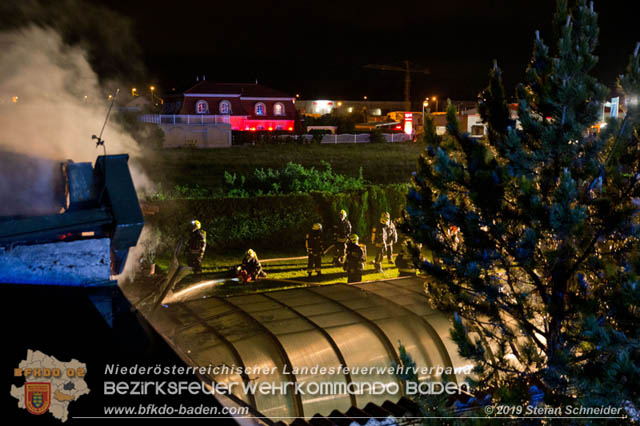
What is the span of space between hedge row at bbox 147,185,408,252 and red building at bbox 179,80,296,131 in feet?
70.0

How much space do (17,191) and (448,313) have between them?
5217 mm

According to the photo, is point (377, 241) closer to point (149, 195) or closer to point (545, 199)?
point (149, 195)

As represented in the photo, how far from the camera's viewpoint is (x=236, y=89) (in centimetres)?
4250

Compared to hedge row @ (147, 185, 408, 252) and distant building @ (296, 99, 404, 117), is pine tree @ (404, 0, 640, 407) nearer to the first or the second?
hedge row @ (147, 185, 408, 252)

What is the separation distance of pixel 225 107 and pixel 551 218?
38778 millimetres

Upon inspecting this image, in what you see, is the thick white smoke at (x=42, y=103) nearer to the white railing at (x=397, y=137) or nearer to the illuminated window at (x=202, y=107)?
the illuminated window at (x=202, y=107)

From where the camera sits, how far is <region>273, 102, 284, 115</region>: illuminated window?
1748 inches

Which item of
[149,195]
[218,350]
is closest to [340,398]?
[218,350]

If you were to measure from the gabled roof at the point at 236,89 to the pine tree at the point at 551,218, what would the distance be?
36492 mm

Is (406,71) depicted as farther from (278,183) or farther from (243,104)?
(278,183)

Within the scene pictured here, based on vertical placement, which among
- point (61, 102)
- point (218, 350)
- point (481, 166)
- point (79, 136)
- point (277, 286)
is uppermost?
point (61, 102)

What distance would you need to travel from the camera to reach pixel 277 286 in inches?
605
